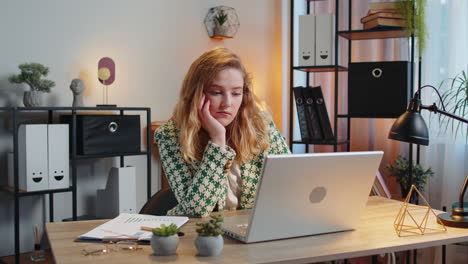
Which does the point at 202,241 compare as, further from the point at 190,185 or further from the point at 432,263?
the point at 432,263

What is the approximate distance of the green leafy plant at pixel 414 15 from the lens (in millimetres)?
2982

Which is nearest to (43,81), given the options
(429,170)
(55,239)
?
(55,239)

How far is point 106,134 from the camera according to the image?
2.85m

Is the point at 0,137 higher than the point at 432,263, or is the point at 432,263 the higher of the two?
the point at 0,137

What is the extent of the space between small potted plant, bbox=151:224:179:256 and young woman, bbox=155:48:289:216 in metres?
0.46

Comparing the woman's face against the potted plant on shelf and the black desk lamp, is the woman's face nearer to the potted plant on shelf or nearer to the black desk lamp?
the black desk lamp

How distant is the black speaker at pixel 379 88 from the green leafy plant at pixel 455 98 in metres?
0.25

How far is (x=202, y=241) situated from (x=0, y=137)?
2.05 meters

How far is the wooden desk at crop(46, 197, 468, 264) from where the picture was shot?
114cm

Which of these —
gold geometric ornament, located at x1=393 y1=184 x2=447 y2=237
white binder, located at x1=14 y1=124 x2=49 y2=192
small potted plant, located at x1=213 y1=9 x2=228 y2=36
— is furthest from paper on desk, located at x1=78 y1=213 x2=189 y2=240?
small potted plant, located at x1=213 y1=9 x2=228 y2=36

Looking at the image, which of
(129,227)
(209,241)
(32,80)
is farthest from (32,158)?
(209,241)

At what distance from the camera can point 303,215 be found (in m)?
1.29

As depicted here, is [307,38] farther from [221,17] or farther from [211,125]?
[211,125]

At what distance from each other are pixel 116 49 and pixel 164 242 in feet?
7.44
